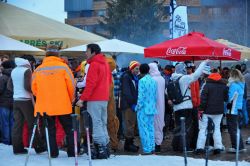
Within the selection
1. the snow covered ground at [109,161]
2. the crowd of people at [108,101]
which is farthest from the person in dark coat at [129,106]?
the snow covered ground at [109,161]

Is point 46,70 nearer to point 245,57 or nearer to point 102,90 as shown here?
point 102,90

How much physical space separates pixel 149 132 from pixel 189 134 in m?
1.05

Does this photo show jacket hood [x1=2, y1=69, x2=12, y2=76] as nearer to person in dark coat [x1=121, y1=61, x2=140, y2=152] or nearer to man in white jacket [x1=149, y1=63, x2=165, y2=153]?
person in dark coat [x1=121, y1=61, x2=140, y2=152]

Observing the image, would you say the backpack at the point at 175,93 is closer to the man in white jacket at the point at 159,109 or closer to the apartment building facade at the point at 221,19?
the man in white jacket at the point at 159,109

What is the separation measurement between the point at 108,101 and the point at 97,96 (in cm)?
136

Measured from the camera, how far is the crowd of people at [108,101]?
342 inches

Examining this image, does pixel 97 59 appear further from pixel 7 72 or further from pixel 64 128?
pixel 7 72

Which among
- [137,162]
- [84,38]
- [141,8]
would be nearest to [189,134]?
[137,162]

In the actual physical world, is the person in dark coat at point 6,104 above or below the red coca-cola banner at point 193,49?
below

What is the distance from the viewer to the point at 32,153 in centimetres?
963

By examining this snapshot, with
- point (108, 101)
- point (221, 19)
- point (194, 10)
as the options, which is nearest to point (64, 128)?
point (108, 101)

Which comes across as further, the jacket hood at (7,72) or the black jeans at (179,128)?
the jacket hood at (7,72)

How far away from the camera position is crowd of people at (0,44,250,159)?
8695 millimetres

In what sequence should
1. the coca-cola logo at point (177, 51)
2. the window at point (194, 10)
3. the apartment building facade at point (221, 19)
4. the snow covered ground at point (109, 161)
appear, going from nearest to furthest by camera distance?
the snow covered ground at point (109, 161) < the coca-cola logo at point (177, 51) < the apartment building facade at point (221, 19) < the window at point (194, 10)
